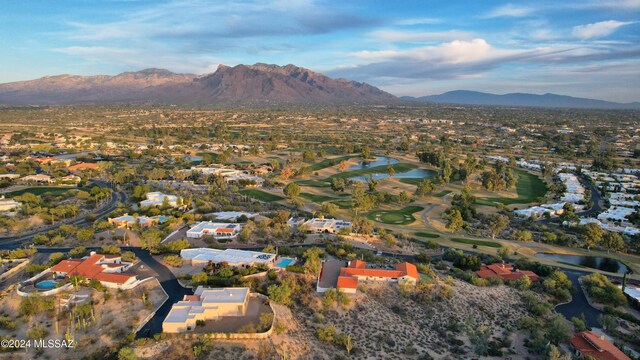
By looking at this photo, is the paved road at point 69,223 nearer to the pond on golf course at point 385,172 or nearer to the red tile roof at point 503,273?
the pond on golf course at point 385,172

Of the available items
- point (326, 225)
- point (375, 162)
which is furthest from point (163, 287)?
point (375, 162)

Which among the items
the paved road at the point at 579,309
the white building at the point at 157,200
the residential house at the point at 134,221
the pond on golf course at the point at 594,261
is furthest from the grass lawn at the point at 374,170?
the paved road at the point at 579,309

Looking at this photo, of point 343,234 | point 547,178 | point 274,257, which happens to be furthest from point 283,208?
point 547,178

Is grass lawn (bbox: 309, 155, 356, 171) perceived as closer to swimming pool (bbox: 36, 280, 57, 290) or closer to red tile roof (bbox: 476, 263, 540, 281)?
red tile roof (bbox: 476, 263, 540, 281)

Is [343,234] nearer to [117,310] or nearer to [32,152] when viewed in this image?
[117,310]

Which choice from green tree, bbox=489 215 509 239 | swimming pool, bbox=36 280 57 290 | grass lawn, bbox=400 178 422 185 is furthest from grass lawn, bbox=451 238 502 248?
swimming pool, bbox=36 280 57 290

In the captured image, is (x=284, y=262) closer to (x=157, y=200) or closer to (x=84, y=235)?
(x=84, y=235)
